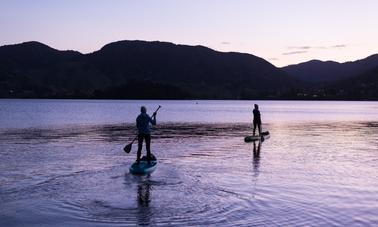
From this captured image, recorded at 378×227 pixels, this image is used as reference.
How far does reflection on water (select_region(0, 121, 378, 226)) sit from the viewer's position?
496 inches

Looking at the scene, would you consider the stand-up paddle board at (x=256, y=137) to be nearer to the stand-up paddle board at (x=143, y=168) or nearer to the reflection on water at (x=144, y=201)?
the stand-up paddle board at (x=143, y=168)

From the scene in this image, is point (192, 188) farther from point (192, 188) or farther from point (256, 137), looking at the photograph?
point (256, 137)

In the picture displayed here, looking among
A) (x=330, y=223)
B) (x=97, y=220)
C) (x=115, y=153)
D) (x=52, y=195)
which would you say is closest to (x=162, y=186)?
(x=52, y=195)

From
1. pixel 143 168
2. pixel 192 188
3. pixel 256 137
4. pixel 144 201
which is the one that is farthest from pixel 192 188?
pixel 256 137

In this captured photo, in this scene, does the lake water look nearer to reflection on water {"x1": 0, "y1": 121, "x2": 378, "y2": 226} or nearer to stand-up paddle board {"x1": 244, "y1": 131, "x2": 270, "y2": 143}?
reflection on water {"x1": 0, "y1": 121, "x2": 378, "y2": 226}

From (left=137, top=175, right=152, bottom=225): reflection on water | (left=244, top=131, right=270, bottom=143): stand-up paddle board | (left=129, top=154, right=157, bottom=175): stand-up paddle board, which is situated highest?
(left=244, top=131, right=270, bottom=143): stand-up paddle board

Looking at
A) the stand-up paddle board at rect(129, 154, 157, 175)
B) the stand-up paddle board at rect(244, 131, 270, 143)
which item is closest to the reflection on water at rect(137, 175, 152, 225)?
the stand-up paddle board at rect(129, 154, 157, 175)

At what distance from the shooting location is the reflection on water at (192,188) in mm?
12586

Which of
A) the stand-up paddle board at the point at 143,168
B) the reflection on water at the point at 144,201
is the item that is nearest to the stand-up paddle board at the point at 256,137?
the stand-up paddle board at the point at 143,168

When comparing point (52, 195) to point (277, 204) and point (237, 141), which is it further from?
point (237, 141)

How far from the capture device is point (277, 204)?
14156 mm

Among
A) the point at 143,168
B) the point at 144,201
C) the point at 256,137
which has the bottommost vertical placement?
the point at 144,201

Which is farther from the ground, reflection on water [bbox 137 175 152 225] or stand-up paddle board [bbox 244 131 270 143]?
stand-up paddle board [bbox 244 131 270 143]

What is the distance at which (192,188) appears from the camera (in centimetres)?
1636
